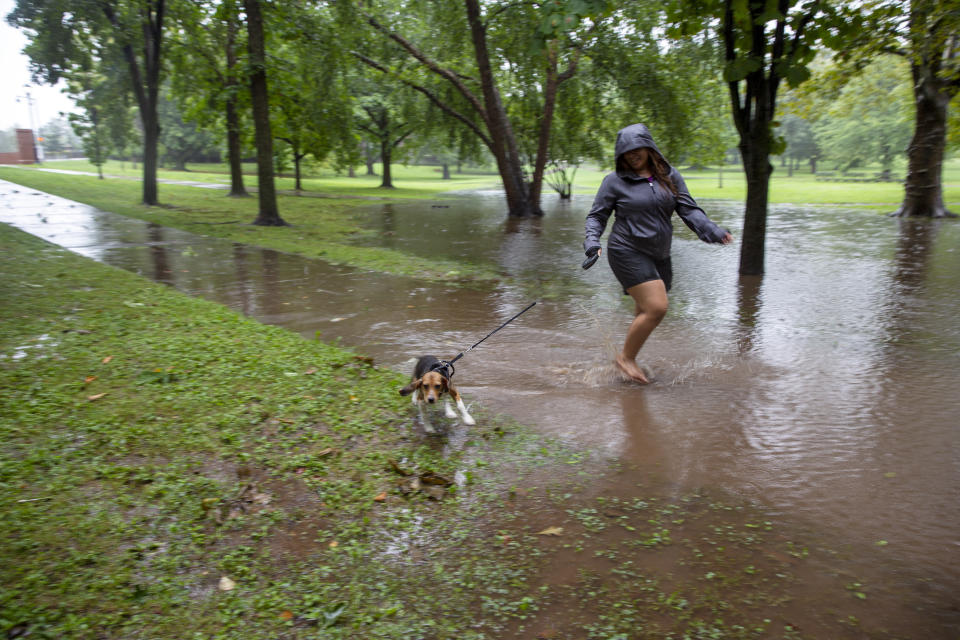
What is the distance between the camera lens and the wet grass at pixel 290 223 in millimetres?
11779

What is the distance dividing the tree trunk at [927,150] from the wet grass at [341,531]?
19354mm

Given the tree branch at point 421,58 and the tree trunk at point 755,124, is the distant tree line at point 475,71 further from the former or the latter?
the tree trunk at point 755,124

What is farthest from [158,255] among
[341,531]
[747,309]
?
[341,531]

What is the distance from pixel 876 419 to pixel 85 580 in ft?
16.5

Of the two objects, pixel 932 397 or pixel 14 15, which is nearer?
pixel 932 397

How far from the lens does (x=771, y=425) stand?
15.9ft

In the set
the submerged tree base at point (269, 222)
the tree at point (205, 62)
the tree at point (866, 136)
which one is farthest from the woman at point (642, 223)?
the tree at point (866, 136)

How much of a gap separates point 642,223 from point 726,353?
1.84m

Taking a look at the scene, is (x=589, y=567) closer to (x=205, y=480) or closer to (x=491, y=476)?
(x=491, y=476)

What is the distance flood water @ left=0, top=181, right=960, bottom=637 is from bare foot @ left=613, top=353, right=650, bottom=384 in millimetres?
117

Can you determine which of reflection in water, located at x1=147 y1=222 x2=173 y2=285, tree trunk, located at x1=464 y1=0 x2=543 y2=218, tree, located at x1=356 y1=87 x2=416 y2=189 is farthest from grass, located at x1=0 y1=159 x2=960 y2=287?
tree, located at x1=356 y1=87 x2=416 y2=189

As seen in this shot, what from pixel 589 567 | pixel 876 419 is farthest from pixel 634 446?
pixel 876 419

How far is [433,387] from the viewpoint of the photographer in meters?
4.56

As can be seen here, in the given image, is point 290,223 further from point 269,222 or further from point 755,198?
point 755,198
